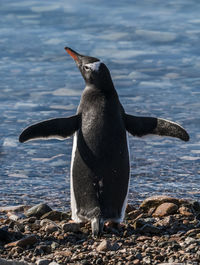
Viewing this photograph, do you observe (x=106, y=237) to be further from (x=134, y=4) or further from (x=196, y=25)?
(x=134, y=4)

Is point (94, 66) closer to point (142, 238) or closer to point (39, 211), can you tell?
point (39, 211)

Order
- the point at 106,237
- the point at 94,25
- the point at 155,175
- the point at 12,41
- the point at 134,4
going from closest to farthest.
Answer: the point at 106,237
the point at 155,175
the point at 12,41
the point at 94,25
the point at 134,4

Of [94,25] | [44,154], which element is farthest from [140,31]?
[44,154]

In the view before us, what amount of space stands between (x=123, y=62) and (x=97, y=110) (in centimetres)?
525

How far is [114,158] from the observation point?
15.8 ft

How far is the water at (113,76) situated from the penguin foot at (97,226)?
0.86 m

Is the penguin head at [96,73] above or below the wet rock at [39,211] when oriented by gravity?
above

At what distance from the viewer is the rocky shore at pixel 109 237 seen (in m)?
4.01

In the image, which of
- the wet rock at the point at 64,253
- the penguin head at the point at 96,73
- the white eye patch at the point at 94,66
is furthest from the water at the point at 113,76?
the wet rock at the point at 64,253

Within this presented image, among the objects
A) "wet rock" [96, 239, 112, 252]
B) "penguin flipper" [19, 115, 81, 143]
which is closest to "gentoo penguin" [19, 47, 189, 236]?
"penguin flipper" [19, 115, 81, 143]

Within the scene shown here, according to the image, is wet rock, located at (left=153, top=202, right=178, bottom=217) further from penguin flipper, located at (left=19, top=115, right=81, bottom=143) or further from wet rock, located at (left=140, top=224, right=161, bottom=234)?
penguin flipper, located at (left=19, top=115, right=81, bottom=143)

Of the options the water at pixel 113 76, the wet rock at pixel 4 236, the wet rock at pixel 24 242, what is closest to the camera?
the wet rock at pixel 24 242

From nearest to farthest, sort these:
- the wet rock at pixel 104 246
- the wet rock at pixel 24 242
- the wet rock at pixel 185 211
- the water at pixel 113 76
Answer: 1. the wet rock at pixel 104 246
2. the wet rock at pixel 24 242
3. the wet rock at pixel 185 211
4. the water at pixel 113 76

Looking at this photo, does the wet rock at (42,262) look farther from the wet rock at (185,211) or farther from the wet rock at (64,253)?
the wet rock at (185,211)
